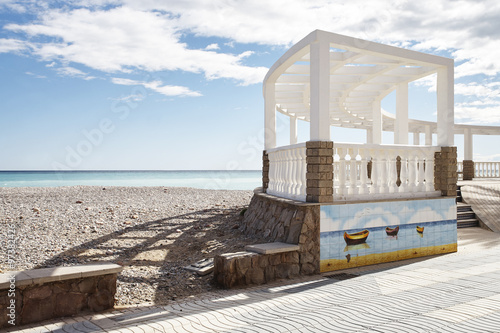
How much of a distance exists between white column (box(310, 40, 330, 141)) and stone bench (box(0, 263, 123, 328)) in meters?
3.87

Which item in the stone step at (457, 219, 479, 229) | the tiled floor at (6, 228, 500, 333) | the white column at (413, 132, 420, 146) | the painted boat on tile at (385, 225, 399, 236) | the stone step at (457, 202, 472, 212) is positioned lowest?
the tiled floor at (6, 228, 500, 333)

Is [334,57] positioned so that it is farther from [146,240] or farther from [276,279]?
[146,240]

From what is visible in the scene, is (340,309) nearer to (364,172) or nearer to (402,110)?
(364,172)

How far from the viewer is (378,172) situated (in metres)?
7.38

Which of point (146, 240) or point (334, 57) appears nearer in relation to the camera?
point (334, 57)

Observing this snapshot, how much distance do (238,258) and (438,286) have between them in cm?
274

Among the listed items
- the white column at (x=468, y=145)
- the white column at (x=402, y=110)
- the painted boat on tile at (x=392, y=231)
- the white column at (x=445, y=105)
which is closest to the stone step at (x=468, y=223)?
the white column at (x=402, y=110)

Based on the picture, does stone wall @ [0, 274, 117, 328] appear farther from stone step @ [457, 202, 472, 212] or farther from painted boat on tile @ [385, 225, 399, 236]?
stone step @ [457, 202, 472, 212]

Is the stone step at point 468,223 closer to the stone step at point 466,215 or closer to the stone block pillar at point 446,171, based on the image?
the stone step at point 466,215

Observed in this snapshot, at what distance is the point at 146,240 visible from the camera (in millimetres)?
9039

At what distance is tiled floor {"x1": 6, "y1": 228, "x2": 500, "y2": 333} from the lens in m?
3.90

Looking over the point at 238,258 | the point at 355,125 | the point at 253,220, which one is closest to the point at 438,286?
the point at 238,258

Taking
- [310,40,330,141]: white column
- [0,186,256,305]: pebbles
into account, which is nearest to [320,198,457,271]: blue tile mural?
[310,40,330,141]: white column

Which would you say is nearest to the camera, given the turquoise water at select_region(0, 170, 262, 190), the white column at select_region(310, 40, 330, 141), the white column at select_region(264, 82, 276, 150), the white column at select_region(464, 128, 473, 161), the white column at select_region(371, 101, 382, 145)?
the white column at select_region(310, 40, 330, 141)
